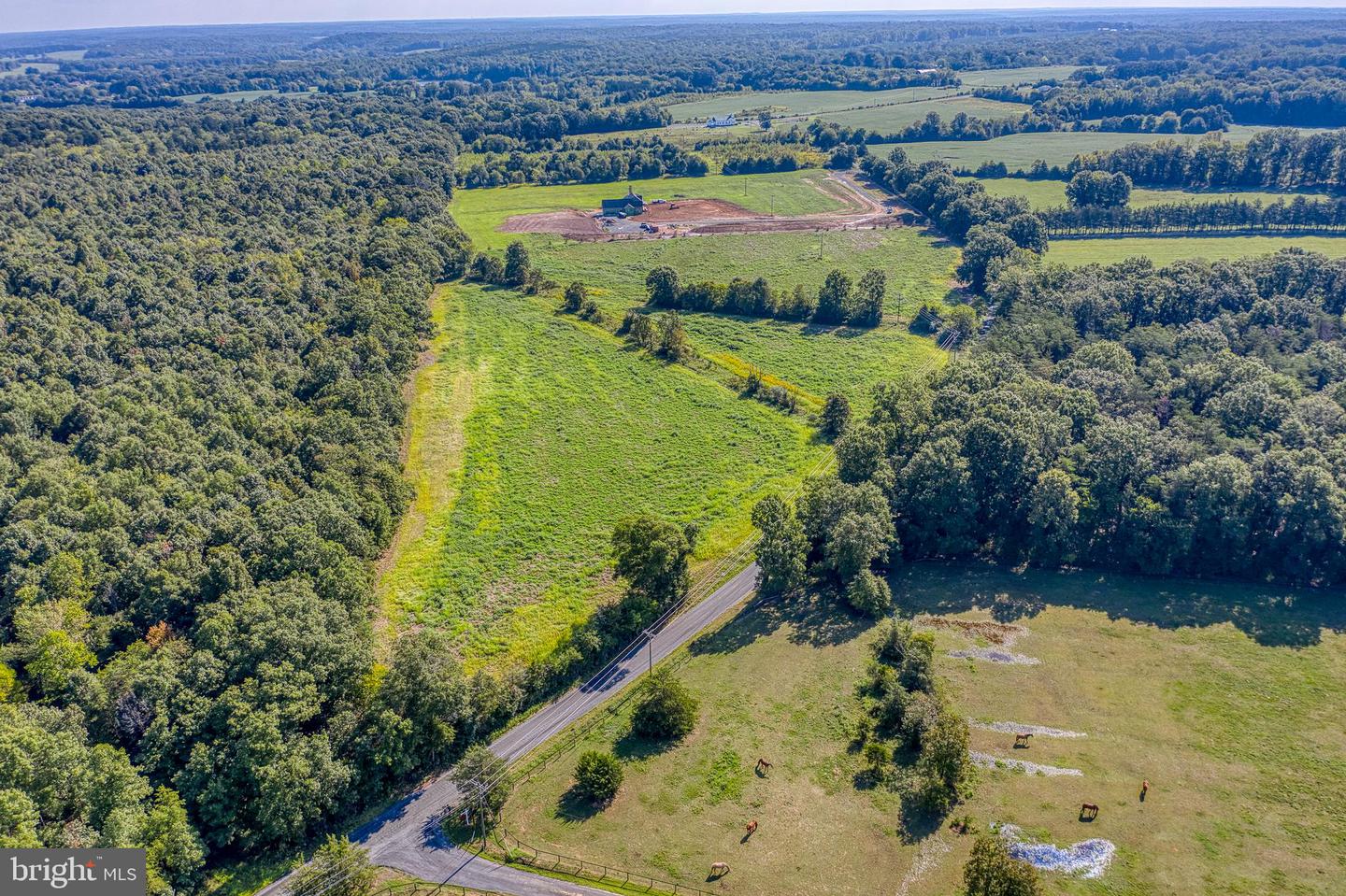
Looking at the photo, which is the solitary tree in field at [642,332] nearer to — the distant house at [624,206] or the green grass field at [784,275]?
the green grass field at [784,275]

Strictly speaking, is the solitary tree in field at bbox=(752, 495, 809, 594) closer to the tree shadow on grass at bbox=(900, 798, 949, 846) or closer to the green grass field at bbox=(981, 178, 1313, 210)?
the tree shadow on grass at bbox=(900, 798, 949, 846)

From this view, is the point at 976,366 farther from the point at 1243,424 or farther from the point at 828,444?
the point at 1243,424

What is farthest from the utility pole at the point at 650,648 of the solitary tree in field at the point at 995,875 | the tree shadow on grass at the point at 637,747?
the solitary tree in field at the point at 995,875

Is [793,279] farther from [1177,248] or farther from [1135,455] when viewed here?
[1135,455]

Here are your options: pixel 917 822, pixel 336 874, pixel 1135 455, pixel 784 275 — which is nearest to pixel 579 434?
pixel 336 874

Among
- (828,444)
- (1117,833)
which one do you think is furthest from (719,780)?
(828,444)

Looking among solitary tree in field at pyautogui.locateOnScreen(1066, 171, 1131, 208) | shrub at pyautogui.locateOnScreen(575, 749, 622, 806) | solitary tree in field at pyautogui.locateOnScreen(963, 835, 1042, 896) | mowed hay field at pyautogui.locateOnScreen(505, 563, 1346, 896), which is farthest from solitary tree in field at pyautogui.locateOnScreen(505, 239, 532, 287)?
solitary tree in field at pyautogui.locateOnScreen(963, 835, 1042, 896)

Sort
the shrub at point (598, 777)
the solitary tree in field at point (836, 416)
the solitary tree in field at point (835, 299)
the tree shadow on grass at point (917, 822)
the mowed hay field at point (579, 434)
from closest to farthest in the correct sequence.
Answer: the tree shadow on grass at point (917, 822) → the shrub at point (598, 777) → the mowed hay field at point (579, 434) → the solitary tree in field at point (836, 416) → the solitary tree in field at point (835, 299)
